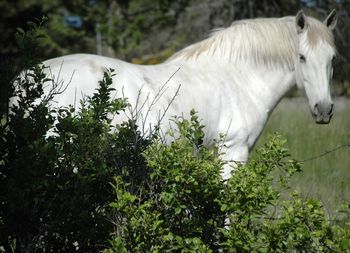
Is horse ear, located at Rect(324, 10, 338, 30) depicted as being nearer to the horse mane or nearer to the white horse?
the white horse

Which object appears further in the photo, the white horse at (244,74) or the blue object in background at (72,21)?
the blue object in background at (72,21)

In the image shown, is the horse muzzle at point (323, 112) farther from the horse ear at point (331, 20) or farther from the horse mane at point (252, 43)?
the horse ear at point (331, 20)

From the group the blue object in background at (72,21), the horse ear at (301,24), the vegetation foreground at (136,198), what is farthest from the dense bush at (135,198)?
the blue object in background at (72,21)

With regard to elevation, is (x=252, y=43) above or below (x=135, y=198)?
above

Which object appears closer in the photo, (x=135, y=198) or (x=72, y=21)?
(x=135, y=198)

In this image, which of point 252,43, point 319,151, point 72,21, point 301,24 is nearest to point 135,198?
point 252,43

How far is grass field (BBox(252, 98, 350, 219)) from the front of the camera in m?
5.62

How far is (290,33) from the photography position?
5262 mm

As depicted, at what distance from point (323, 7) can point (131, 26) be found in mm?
6672

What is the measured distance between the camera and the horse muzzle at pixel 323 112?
5094 mm

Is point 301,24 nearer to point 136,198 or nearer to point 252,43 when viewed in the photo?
point 252,43

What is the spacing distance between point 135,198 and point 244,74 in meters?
2.86

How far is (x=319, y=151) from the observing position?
777 centimetres

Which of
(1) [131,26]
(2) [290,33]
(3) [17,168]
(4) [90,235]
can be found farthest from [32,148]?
(1) [131,26]
